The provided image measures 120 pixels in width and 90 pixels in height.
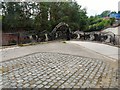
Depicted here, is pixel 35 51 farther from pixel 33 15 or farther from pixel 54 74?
pixel 33 15

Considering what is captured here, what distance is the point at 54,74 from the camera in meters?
5.59

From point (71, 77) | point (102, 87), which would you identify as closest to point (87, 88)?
point (102, 87)

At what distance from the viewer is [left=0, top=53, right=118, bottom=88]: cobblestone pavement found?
4.71 m

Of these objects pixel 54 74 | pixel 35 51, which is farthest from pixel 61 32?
pixel 54 74

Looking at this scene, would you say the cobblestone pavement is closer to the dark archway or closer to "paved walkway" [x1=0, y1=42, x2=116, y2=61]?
"paved walkway" [x1=0, y1=42, x2=116, y2=61]

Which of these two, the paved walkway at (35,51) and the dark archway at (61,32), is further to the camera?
the dark archway at (61,32)

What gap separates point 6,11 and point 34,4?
3345 millimetres

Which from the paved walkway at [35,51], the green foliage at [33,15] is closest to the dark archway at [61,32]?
the green foliage at [33,15]

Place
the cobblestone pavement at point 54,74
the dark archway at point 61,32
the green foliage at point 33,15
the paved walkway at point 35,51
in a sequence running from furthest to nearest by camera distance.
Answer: the green foliage at point 33,15, the dark archway at point 61,32, the paved walkway at point 35,51, the cobblestone pavement at point 54,74

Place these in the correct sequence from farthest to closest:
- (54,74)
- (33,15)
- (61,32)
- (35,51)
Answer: (33,15) → (61,32) → (35,51) → (54,74)

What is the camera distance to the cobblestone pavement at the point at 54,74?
186 inches

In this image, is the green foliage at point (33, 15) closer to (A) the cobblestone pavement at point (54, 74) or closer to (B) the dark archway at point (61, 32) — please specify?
(B) the dark archway at point (61, 32)

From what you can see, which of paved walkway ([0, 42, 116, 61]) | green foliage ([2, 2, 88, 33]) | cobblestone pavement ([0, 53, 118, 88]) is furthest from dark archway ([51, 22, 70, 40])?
cobblestone pavement ([0, 53, 118, 88])

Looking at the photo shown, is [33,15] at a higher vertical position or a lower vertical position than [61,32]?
higher
